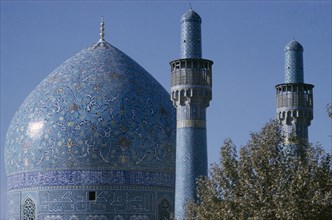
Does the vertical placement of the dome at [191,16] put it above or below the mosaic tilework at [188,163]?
above

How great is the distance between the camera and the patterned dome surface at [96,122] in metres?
23.2

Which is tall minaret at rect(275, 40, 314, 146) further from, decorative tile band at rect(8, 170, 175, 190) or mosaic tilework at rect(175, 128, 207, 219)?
mosaic tilework at rect(175, 128, 207, 219)

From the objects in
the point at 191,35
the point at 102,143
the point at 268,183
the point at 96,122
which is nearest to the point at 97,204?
the point at 102,143

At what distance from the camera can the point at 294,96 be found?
23953 millimetres

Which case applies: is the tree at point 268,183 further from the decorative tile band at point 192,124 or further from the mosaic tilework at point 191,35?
the mosaic tilework at point 191,35

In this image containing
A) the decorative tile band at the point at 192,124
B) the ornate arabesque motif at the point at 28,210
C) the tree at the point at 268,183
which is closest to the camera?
the tree at the point at 268,183

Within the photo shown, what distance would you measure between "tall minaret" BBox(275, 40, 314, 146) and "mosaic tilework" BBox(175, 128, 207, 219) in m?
5.35

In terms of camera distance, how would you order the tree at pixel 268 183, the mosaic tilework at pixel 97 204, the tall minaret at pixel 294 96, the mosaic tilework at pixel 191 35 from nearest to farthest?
the tree at pixel 268 183 < the mosaic tilework at pixel 191 35 < the mosaic tilework at pixel 97 204 < the tall minaret at pixel 294 96

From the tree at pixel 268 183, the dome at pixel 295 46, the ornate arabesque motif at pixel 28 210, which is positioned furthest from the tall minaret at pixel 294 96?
the tree at pixel 268 183

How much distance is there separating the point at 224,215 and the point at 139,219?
33.9ft

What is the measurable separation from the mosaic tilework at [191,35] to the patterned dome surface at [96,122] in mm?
4329

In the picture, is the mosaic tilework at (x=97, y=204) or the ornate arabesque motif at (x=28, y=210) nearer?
the mosaic tilework at (x=97, y=204)

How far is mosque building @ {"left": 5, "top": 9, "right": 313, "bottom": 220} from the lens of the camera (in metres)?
23.2

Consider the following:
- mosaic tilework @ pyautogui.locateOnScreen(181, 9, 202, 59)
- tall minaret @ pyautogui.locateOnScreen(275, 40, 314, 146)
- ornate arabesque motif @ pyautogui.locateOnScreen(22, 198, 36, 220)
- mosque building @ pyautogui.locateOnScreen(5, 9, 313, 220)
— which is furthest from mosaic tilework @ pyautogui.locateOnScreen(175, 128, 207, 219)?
ornate arabesque motif @ pyautogui.locateOnScreen(22, 198, 36, 220)
